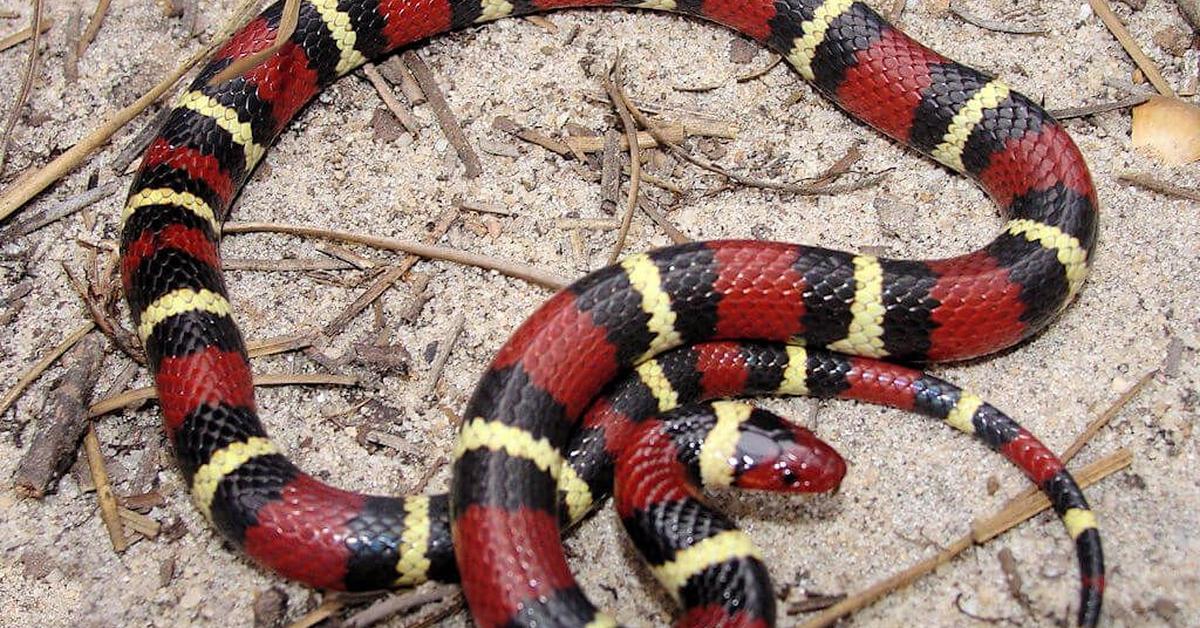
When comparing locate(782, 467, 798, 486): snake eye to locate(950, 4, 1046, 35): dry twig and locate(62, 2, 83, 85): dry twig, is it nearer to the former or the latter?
locate(950, 4, 1046, 35): dry twig

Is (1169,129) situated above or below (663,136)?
below

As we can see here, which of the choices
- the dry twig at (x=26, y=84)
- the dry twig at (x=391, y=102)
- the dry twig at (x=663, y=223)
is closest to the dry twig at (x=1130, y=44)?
the dry twig at (x=663, y=223)

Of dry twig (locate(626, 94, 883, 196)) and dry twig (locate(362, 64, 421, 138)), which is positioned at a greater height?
dry twig (locate(362, 64, 421, 138))

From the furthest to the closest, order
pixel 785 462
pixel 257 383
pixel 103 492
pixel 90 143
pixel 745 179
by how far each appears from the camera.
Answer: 1. pixel 90 143
2. pixel 745 179
3. pixel 257 383
4. pixel 103 492
5. pixel 785 462

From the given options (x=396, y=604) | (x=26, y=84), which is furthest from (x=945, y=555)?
(x=26, y=84)

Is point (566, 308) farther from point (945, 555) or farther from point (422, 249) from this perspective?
point (945, 555)

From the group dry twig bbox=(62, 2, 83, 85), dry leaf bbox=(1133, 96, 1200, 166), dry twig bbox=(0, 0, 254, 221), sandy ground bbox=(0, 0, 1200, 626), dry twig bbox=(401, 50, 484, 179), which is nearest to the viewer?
sandy ground bbox=(0, 0, 1200, 626)

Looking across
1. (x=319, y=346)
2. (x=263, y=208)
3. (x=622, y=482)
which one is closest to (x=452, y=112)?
(x=263, y=208)

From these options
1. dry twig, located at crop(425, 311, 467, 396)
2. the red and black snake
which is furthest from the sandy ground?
the red and black snake
